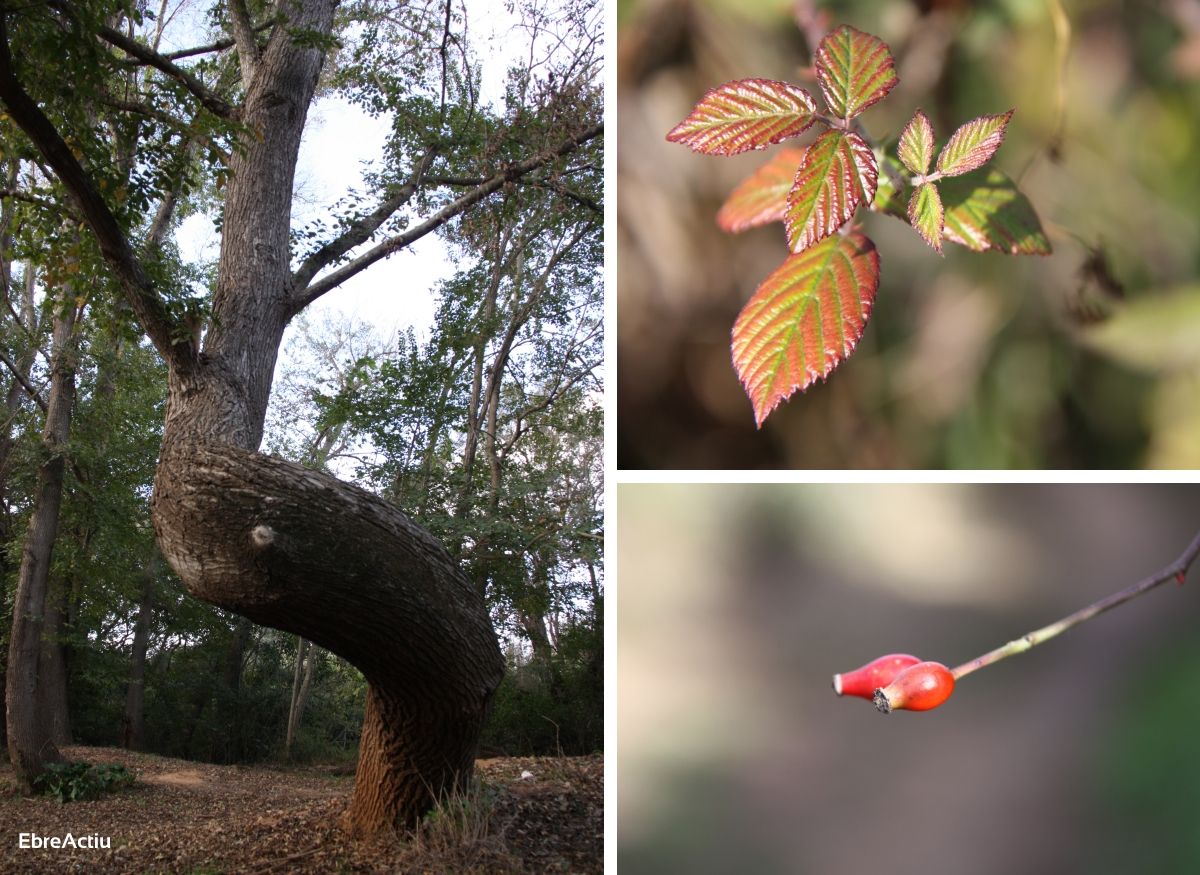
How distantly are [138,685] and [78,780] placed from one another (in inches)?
64.2

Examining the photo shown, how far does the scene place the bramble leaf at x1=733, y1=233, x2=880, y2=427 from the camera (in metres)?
0.36

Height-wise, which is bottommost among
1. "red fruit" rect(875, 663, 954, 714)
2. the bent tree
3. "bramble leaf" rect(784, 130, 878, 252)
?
"red fruit" rect(875, 663, 954, 714)

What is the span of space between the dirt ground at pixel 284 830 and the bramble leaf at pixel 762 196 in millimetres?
2056

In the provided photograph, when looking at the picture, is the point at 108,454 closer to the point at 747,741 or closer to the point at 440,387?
the point at 440,387

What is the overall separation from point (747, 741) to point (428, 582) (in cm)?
152

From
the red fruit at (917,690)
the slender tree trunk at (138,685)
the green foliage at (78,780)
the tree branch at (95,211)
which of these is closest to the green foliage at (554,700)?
the green foliage at (78,780)

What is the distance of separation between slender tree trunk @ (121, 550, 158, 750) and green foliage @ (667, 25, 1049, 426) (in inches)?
225

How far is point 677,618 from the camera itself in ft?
1.34

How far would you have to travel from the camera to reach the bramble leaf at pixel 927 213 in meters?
0.38

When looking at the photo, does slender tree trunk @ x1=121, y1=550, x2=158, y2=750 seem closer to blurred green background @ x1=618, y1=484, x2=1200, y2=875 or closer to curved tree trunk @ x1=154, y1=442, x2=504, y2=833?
curved tree trunk @ x1=154, y1=442, x2=504, y2=833

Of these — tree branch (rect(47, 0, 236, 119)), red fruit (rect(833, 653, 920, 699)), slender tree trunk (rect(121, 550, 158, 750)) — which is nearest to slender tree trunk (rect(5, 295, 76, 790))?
slender tree trunk (rect(121, 550, 158, 750))

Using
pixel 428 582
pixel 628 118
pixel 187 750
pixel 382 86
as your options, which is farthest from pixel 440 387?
pixel 628 118

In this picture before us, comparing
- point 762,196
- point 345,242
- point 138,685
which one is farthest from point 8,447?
point 762,196

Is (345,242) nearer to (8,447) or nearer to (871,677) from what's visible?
(871,677)
